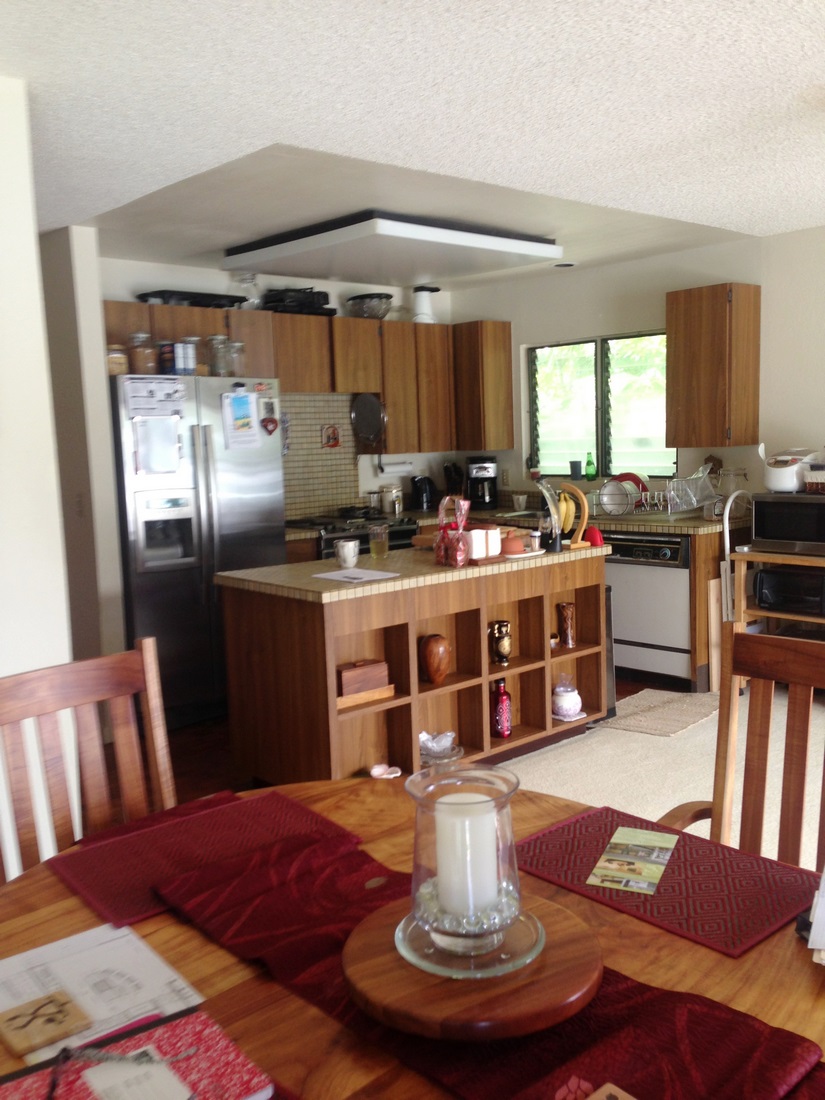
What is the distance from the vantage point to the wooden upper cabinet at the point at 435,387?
6.32 meters

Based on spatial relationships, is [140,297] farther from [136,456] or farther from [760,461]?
[760,461]

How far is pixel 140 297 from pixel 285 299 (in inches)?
33.0

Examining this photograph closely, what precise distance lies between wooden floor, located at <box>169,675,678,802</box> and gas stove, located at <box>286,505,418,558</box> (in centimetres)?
121

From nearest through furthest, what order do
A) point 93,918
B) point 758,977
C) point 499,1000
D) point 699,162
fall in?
1. point 499,1000
2. point 758,977
3. point 93,918
4. point 699,162

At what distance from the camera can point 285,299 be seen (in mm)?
5555

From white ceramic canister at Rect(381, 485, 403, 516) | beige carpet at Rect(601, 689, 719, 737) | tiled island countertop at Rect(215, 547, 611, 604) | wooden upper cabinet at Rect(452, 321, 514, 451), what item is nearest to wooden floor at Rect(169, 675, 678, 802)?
beige carpet at Rect(601, 689, 719, 737)

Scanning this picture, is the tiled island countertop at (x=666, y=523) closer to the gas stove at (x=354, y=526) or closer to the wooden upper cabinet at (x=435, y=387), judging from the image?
the gas stove at (x=354, y=526)

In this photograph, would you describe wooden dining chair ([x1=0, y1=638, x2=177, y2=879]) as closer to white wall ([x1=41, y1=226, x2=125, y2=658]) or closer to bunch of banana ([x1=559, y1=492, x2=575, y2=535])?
bunch of banana ([x1=559, y1=492, x2=575, y2=535])

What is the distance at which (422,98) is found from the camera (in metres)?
2.43

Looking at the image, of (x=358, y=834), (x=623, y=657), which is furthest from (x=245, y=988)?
(x=623, y=657)

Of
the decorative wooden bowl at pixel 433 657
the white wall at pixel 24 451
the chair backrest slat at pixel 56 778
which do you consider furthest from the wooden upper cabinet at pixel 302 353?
the chair backrest slat at pixel 56 778

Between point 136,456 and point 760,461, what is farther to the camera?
point 760,461

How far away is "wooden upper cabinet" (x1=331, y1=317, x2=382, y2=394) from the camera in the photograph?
19.0 ft

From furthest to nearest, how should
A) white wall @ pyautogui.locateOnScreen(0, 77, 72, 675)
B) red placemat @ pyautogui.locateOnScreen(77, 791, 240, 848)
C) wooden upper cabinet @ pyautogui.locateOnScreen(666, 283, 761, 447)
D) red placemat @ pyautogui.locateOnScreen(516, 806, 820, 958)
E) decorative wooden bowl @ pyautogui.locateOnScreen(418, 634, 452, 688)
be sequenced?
wooden upper cabinet @ pyautogui.locateOnScreen(666, 283, 761, 447) → decorative wooden bowl @ pyautogui.locateOnScreen(418, 634, 452, 688) → white wall @ pyautogui.locateOnScreen(0, 77, 72, 675) → red placemat @ pyautogui.locateOnScreen(77, 791, 240, 848) → red placemat @ pyautogui.locateOnScreen(516, 806, 820, 958)
